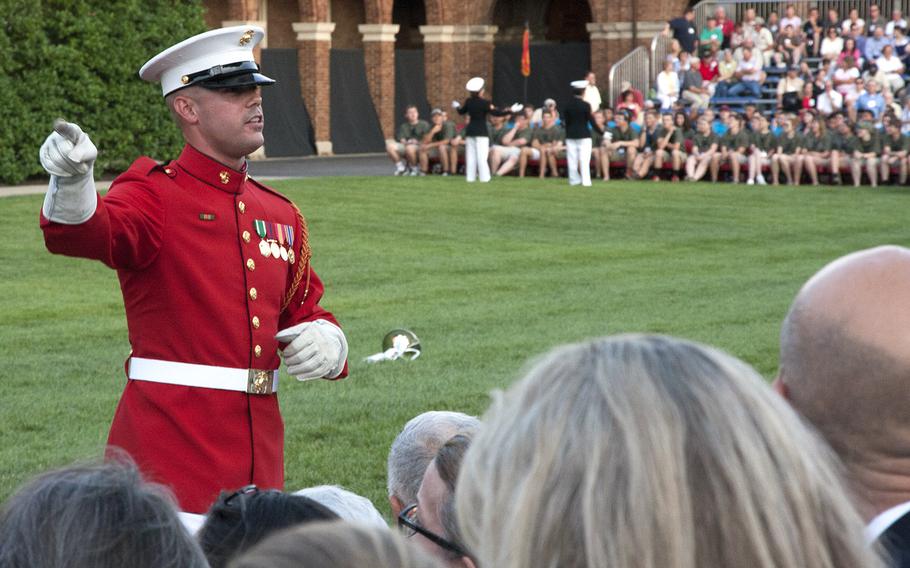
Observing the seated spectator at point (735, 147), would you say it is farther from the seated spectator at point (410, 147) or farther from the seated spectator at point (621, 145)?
the seated spectator at point (410, 147)

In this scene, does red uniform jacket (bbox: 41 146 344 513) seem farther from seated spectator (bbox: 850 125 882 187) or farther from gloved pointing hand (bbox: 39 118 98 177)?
seated spectator (bbox: 850 125 882 187)

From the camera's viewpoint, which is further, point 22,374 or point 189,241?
point 22,374

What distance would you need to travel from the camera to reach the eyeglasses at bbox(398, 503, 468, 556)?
3.11 metres

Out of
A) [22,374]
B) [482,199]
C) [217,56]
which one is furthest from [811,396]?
[482,199]

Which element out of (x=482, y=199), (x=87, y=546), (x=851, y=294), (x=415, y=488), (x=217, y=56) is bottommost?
(x=482, y=199)

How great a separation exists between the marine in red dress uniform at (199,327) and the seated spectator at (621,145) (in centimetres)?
2413

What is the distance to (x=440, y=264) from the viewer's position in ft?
49.6

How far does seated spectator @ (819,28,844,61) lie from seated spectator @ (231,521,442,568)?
30.6 meters

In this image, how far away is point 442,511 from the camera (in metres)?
3.16

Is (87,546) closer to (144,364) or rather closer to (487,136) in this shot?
(144,364)

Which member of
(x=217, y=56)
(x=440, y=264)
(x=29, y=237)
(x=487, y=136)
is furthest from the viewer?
(x=487, y=136)

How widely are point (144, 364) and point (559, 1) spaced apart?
42604mm

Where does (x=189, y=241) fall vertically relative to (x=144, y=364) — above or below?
above

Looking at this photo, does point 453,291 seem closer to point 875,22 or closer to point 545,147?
point 545,147
